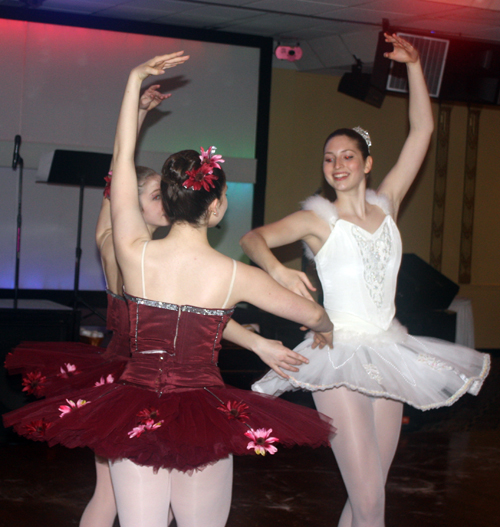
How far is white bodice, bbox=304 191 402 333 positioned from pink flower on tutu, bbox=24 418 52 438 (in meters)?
1.12

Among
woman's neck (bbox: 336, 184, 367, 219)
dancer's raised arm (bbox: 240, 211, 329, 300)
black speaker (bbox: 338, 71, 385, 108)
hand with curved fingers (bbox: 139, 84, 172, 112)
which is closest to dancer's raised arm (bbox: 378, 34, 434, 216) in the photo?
woman's neck (bbox: 336, 184, 367, 219)

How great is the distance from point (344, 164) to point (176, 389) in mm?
1207

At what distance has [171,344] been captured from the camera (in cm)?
177

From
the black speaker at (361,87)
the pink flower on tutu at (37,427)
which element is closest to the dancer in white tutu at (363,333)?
the pink flower on tutu at (37,427)

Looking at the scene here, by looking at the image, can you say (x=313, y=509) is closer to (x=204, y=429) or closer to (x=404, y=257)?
(x=204, y=429)

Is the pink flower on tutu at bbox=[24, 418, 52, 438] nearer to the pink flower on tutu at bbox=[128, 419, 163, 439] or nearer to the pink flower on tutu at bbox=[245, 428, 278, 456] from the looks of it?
the pink flower on tutu at bbox=[128, 419, 163, 439]

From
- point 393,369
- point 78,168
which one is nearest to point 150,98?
point 393,369

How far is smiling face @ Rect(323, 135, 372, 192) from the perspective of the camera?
2.54m

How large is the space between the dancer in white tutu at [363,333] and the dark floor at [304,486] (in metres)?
1.31

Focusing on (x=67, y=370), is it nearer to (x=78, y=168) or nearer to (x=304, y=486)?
(x=304, y=486)

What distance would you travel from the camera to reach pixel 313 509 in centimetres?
352

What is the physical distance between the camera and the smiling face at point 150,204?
251 cm

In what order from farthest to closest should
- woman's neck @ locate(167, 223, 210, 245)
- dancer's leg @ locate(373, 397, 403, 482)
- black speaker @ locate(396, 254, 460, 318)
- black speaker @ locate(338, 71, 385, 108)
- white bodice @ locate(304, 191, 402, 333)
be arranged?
black speaker @ locate(338, 71, 385, 108) → black speaker @ locate(396, 254, 460, 318) → white bodice @ locate(304, 191, 402, 333) → dancer's leg @ locate(373, 397, 403, 482) → woman's neck @ locate(167, 223, 210, 245)

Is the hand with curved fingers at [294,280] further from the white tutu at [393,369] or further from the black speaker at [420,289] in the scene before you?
the black speaker at [420,289]
